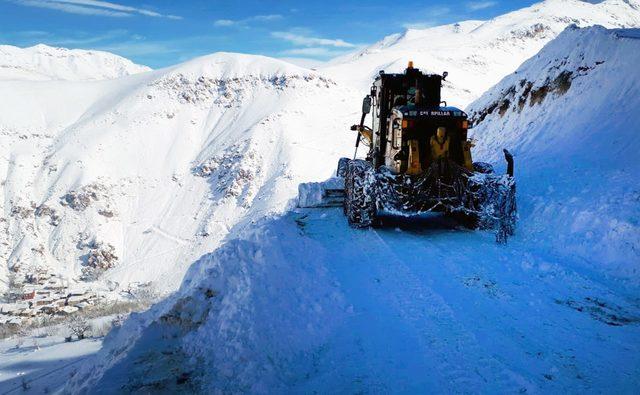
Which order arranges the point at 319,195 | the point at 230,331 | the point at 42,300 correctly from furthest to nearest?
the point at 42,300 < the point at 319,195 < the point at 230,331

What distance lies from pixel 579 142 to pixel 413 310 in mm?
8769

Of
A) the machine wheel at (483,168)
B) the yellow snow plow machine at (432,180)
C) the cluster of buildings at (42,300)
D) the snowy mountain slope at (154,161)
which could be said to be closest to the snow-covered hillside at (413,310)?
the yellow snow plow machine at (432,180)

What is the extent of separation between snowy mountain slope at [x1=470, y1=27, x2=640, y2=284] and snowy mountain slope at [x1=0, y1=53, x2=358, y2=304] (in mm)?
34238

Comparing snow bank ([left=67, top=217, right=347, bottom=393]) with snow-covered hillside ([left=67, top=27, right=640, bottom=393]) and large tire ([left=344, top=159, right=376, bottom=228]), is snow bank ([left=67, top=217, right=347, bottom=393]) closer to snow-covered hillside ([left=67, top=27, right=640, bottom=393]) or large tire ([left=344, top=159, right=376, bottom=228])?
snow-covered hillside ([left=67, top=27, right=640, bottom=393])

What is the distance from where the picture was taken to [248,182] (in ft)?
206

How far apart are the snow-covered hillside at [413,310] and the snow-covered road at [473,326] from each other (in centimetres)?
2

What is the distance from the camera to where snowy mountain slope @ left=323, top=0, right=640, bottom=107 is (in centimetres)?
10044

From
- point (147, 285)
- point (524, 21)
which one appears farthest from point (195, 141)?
point (524, 21)

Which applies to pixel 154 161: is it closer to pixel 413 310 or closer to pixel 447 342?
pixel 413 310

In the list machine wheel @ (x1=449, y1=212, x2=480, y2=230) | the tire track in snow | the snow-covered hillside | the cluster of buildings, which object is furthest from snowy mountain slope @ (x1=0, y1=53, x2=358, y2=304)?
the tire track in snow

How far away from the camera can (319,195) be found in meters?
12.2

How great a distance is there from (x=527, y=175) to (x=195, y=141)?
7003 centimetres

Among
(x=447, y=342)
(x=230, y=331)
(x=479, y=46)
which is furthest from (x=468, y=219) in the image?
(x=479, y=46)

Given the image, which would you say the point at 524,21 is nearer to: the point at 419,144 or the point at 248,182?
the point at 248,182
